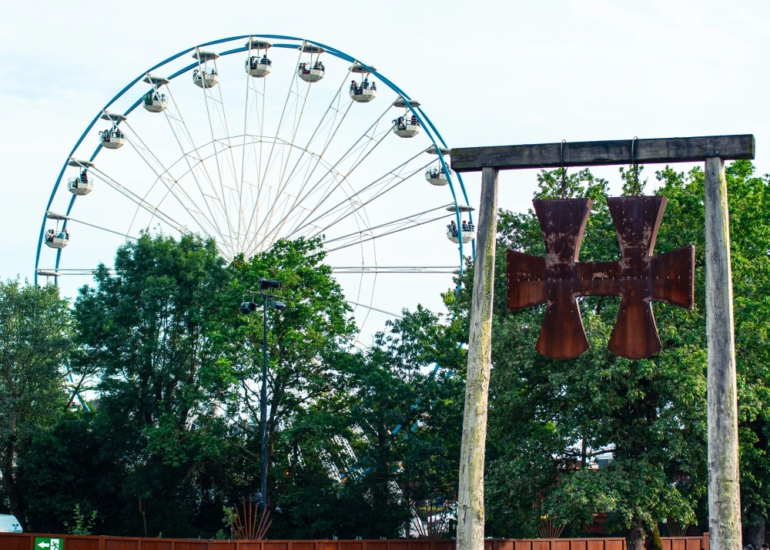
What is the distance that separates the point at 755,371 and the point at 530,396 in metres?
5.78

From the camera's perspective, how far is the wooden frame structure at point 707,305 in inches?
406

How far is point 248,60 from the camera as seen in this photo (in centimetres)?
3978

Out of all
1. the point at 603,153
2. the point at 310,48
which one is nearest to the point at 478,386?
the point at 603,153

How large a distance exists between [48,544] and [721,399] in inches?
835

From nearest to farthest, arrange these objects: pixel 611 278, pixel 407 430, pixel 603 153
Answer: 1. pixel 611 278
2. pixel 603 153
3. pixel 407 430

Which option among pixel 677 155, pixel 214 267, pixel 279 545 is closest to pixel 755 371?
pixel 279 545

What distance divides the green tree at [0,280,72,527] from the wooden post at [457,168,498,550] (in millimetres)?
31609

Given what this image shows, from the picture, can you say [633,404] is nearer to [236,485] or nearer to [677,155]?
[677,155]

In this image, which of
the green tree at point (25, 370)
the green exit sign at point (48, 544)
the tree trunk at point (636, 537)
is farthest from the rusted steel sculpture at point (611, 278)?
the green tree at point (25, 370)

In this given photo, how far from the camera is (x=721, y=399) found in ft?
34.2

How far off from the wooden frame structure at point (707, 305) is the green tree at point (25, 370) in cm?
3164

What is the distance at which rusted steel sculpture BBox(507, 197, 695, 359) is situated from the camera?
10.7 m

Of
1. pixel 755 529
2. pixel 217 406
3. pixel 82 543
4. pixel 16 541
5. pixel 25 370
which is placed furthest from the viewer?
pixel 25 370

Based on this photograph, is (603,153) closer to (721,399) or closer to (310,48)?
(721,399)
